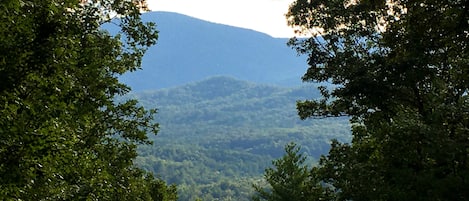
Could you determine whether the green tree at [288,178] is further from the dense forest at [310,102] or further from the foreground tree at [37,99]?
the foreground tree at [37,99]

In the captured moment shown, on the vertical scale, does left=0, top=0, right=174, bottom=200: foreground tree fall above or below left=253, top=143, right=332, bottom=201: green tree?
below

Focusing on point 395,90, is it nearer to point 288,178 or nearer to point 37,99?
point 37,99

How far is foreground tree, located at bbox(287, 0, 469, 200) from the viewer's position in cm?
1098

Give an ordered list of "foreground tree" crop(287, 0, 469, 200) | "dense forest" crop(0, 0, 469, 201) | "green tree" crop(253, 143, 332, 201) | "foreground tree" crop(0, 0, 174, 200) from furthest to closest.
→ "green tree" crop(253, 143, 332, 201) < "foreground tree" crop(287, 0, 469, 200) < "dense forest" crop(0, 0, 469, 201) < "foreground tree" crop(0, 0, 174, 200)

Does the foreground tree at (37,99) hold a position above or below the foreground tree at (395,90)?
below

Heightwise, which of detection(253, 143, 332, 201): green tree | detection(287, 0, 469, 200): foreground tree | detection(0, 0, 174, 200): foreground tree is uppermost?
detection(253, 143, 332, 201): green tree

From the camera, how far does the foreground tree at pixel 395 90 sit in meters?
11.0

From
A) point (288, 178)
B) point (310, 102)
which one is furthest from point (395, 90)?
point (288, 178)

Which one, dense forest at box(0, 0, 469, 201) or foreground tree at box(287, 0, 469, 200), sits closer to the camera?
dense forest at box(0, 0, 469, 201)

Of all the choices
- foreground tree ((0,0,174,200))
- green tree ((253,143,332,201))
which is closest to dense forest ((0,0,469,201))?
foreground tree ((0,0,174,200))

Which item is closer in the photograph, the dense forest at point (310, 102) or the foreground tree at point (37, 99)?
the foreground tree at point (37, 99)

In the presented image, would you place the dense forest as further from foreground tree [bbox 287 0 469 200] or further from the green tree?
the green tree

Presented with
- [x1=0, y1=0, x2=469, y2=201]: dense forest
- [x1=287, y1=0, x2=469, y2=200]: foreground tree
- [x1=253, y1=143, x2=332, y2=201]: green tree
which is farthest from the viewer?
[x1=253, y1=143, x2=332, y2=201]: green tree

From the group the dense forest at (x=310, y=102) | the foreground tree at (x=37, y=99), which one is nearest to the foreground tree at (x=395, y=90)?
the dense forest at (x=310, y=102)
